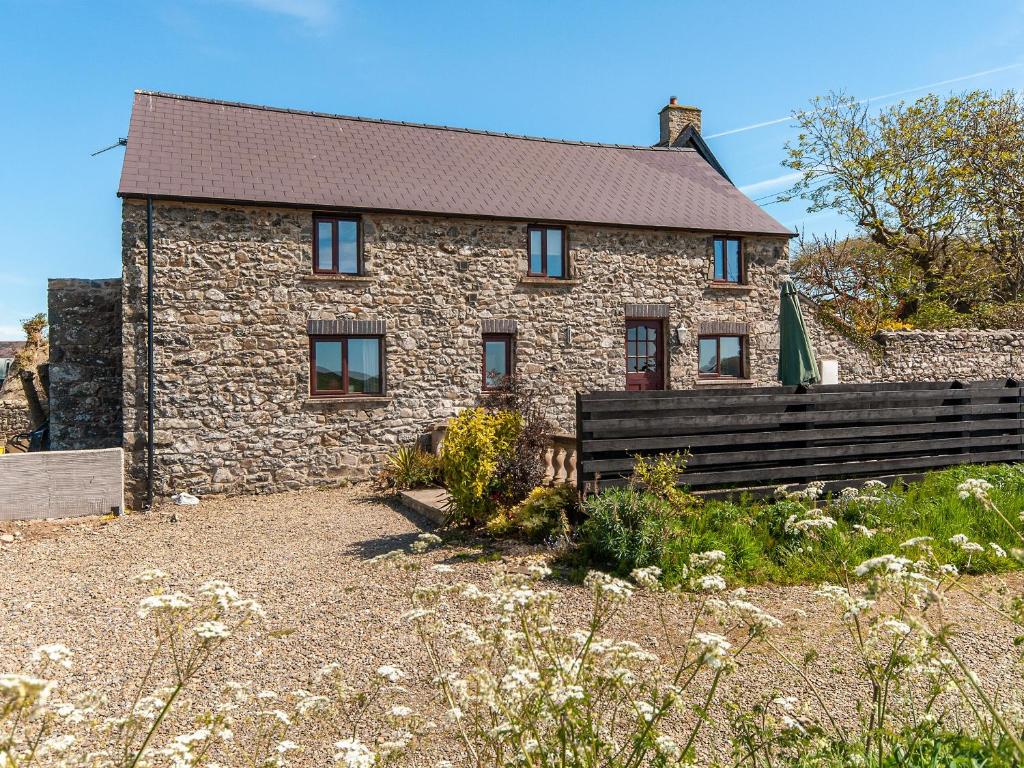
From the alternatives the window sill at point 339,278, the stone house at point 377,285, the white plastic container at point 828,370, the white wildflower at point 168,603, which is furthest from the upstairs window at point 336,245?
the white plastic container at point 828,370

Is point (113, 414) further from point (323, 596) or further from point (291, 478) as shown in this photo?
point (323, 596)

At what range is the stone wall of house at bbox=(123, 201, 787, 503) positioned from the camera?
11242 millimetres

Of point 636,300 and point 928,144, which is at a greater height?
point 928,144

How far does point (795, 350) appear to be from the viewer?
419 inches

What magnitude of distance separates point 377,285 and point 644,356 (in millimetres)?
6250

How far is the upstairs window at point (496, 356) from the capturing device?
13.5 meters

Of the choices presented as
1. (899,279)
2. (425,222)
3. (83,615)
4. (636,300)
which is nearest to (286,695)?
(83,615)

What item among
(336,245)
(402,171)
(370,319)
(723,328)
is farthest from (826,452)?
(402,171)

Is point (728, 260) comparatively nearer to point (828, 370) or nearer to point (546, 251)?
point (828, 370)

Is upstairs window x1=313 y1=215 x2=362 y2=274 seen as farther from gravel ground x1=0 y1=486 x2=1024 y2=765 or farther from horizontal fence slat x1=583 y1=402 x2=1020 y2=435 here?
horizontal fence slat x1=583 y1=402 x2=1020 y2=435

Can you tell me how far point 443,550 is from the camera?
24.3 feet

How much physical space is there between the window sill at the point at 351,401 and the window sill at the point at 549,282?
3749mm

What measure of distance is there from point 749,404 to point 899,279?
17.8 meters

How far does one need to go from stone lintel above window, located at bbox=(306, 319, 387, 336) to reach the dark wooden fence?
21.2 feet
